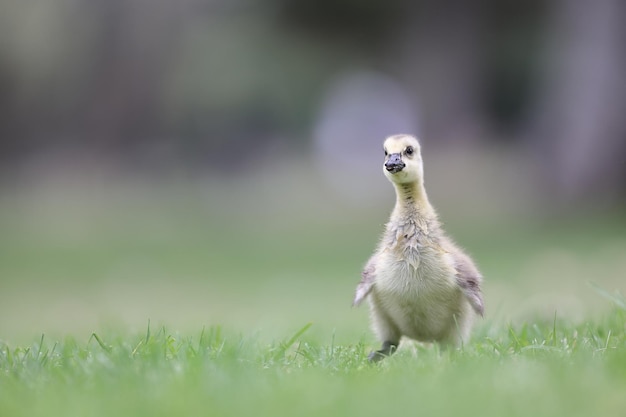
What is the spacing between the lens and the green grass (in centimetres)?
357

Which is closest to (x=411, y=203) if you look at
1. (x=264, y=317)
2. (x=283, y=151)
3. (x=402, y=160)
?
(x=402, y=160)

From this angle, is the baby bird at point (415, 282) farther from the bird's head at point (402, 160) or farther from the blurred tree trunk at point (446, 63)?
the blurred tree trunk at point (446, 63)

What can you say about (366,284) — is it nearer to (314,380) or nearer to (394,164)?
(394,164)

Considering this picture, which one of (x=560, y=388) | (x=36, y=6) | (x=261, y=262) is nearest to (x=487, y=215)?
(x=261, y=262)

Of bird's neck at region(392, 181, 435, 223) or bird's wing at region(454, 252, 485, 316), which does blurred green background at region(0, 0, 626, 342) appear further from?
bird's wing at region(454, 252, 485, 316)

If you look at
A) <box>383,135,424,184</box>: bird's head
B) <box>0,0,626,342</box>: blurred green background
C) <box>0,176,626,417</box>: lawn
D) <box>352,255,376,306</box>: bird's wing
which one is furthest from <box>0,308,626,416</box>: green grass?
<box>0,0,626,342</box>: blurred green background

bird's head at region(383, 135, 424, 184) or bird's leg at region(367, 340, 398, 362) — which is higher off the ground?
bird's head at region(383, 135, 424, 184)

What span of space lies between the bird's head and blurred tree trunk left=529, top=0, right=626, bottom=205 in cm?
1239

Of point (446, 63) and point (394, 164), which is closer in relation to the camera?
point (394, 164)

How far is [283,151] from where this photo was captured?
3053cm

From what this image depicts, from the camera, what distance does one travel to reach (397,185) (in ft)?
18.2

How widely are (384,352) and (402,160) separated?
39.5 inches

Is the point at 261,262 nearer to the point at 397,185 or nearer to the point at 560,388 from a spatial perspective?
the point at 397,185

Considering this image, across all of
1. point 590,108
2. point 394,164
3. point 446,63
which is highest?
point 446,63
